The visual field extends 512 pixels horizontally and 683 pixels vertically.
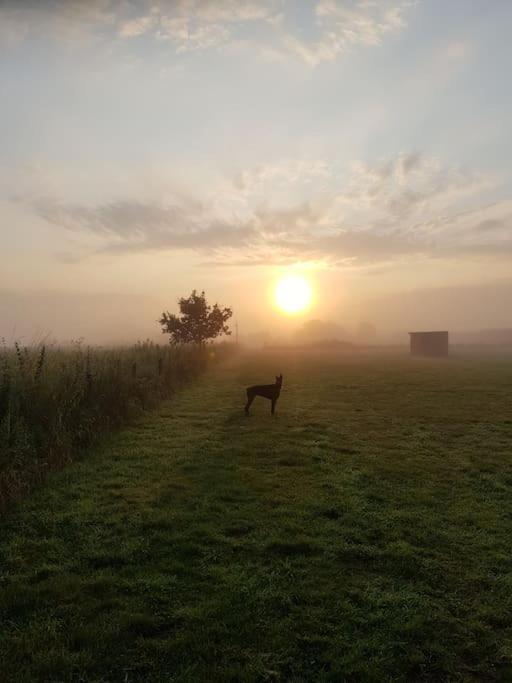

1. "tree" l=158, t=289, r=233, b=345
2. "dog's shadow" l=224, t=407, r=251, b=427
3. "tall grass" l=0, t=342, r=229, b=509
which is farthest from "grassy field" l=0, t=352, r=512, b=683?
"tree" l=158, t=289, r=233, b=345

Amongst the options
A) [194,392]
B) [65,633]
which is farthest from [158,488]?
[194,392]

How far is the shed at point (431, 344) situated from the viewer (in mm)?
55816

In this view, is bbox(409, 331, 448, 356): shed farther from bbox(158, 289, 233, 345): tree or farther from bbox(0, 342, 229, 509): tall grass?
bbox(0, 342, 229, 509): tall grass

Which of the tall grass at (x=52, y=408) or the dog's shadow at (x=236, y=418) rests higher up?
the tall grass at (x=52, y=408)

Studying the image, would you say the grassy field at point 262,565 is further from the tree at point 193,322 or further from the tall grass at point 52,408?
the tree at point 193,322

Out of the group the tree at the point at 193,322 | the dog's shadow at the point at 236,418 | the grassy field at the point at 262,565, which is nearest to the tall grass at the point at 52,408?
the grassy field at the point at 262,565

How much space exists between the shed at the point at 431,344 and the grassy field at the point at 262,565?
157ft

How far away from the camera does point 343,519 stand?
6.68 m

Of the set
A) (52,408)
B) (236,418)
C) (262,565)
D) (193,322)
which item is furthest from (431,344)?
(262,565)

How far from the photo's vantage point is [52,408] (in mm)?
9336

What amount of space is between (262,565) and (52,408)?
5873 mm

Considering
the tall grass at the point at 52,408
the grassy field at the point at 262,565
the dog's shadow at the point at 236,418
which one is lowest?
the grassy field at the point at 262,565

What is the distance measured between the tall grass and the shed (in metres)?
47.4

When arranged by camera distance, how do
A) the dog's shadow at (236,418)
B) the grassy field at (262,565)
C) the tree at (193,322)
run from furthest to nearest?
the tree at (193,322) → the dog's shadow at (236,418) → the grassy field at (262,565)
